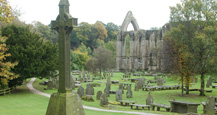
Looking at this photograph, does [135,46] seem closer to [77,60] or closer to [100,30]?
[77,60]

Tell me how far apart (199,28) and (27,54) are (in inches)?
633

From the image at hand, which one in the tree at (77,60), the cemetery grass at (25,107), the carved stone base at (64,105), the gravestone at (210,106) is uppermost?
the tree at (77,60)

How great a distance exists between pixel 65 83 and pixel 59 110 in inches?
36.7

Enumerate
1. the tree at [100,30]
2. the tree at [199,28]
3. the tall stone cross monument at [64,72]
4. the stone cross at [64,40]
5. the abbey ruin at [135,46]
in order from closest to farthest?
1. the tall stone cross monument at [64,72]
2. the stone cross at [64,40]
3. the tree at [199,28]
4. the abbey ruin at [135,46]
5. the tree at [100,30]

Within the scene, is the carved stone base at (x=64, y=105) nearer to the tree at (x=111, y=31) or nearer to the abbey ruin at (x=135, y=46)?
the abbey ruin at (x=135, y=46)

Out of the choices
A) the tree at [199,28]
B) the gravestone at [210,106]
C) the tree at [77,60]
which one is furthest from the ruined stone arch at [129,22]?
the gravestone at [210,106]

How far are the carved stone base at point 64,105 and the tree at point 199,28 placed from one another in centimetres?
1445

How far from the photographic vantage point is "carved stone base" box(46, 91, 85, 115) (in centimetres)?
804

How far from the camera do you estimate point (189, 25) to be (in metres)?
22.0

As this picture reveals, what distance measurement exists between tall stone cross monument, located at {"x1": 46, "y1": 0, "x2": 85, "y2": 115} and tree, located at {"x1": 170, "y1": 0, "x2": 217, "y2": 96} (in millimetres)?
14151

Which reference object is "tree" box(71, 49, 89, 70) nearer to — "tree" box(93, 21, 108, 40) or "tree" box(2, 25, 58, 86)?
"tree" box(93, 21, 108, 40)

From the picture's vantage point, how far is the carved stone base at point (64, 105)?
26.4ft

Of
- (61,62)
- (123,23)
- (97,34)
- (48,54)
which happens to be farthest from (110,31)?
(61,62)

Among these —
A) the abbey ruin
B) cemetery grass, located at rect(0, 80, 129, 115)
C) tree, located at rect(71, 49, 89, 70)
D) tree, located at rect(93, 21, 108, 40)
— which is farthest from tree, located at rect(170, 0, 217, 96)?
tree, located at rect(93, 21, 108, 40)
